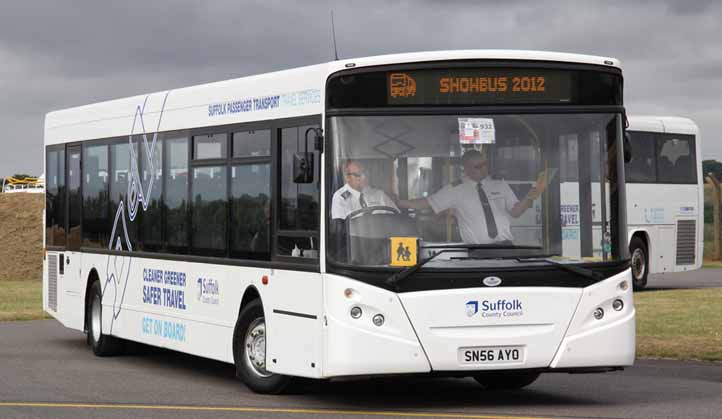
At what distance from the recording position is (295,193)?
12914mm

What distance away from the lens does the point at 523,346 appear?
11969 mm

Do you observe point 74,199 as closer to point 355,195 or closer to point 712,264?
point 355,195

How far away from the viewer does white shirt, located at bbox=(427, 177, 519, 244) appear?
12000 millimetres

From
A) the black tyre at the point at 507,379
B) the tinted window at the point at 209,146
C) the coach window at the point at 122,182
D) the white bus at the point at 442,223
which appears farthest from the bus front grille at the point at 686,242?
the white bus at the point at 442,223

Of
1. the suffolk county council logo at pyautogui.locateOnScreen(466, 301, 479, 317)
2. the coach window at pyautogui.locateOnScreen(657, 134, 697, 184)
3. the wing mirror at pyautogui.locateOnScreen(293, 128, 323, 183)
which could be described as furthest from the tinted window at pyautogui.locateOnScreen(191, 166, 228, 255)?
the coach window at pyautogui.locateOnScreen(657, 134, 697, 184)

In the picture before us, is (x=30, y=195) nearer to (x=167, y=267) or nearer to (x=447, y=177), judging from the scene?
(x=167, y=267)

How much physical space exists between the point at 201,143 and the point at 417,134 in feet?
11.7

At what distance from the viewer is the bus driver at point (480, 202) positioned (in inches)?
472

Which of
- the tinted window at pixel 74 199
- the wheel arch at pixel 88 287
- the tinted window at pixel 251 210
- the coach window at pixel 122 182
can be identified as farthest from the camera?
the tinted window at pixel 74 199

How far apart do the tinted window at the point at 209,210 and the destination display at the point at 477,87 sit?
2890 millimetres

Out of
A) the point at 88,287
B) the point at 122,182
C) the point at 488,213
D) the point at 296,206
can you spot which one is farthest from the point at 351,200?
the point at 88,287

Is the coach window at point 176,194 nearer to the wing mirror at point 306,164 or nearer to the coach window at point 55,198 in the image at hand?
the wing mirror at point 306,164

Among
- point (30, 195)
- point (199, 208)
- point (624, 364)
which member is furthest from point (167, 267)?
point (30, 195)

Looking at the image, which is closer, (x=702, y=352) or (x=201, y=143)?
(x=201, y=143)
